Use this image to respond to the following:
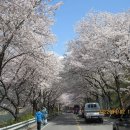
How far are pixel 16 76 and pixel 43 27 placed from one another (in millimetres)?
12936

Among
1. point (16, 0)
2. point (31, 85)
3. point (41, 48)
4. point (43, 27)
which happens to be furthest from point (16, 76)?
point (16, 0)

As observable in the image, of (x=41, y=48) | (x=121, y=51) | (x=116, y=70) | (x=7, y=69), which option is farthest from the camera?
(x=116, y=70)

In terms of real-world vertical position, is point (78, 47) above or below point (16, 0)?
above

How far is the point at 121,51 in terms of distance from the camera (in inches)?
1401

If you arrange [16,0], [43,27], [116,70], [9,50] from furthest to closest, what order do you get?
1. [116,70]
2. [9,50]
3. [43,27]
4. [16,0]

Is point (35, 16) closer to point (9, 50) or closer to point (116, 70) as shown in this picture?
point (9, 50)

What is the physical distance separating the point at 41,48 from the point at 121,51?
13.6 meters

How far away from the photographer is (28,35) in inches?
834

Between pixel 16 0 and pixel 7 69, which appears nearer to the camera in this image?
pixel 16 0

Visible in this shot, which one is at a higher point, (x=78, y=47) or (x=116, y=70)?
(x=78, y=47)

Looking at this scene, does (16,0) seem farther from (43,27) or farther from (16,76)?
(16,76)

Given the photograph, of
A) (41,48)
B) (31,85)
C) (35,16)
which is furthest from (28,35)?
(31,85)

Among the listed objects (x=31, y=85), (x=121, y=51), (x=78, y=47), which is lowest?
(x=31, y=85)

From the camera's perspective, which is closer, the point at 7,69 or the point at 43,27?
the point at 43,27
